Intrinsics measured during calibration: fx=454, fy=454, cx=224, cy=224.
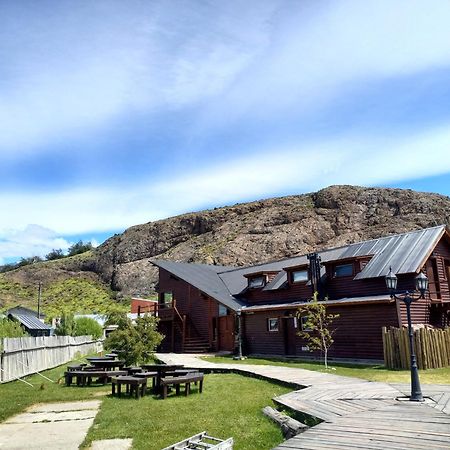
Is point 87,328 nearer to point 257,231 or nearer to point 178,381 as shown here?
point 178,381

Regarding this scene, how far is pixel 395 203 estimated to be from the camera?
84.1 meters

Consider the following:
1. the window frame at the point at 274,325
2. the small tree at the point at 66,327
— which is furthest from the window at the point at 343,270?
the small tree at the point at 66,327

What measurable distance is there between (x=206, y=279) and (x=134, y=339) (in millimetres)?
16838

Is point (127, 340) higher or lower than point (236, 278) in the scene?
lower

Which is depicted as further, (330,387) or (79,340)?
(79,340)

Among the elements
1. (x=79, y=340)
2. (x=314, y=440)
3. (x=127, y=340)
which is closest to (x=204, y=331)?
(x=79, y=340)

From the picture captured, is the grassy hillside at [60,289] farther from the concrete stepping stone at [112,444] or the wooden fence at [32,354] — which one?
the concrete stepping stone at [112,444]

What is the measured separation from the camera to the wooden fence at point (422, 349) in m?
→ 17.4

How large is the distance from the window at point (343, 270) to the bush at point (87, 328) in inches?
909

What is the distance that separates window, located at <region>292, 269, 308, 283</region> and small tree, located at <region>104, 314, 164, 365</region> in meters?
10.8

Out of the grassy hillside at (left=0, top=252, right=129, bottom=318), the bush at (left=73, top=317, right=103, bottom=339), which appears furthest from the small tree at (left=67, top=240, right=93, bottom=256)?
the bush at (left=73, top=317, right=103, bottom=339)

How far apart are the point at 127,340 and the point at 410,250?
1438cm

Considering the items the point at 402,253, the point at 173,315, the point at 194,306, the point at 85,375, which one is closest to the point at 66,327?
the point at 173,315

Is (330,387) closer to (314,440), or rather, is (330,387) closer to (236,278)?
(314,440)
